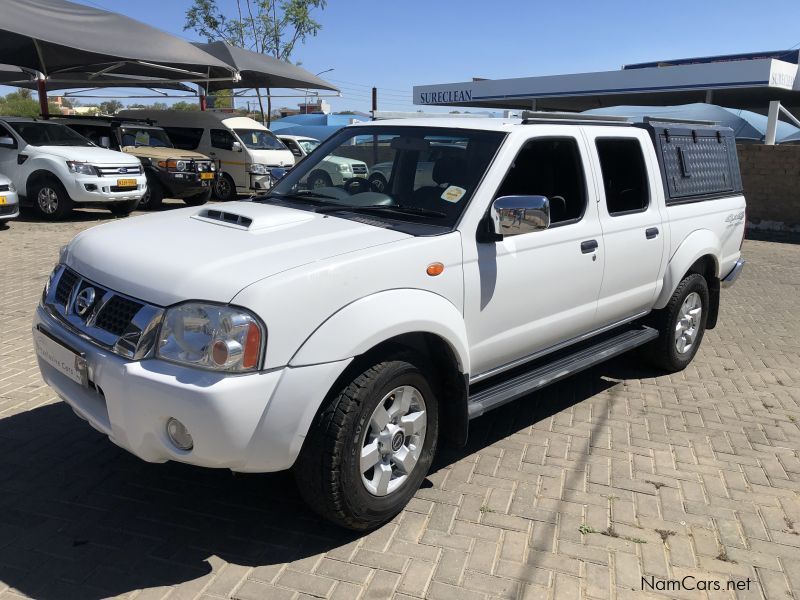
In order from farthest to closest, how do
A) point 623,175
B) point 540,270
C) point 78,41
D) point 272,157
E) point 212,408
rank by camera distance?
point 272,157
point 78,41
point 623,175
point 540,270
point 212,408

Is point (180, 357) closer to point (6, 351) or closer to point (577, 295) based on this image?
point (577, 295)

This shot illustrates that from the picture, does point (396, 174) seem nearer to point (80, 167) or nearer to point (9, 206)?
point (9, 206)

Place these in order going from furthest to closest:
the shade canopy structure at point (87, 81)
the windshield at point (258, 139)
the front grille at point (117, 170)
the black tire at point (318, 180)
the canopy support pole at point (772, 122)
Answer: the shade canopy structure at point (87, 81) < the windshield at point (258, 139) < the canopy support pole at point (772, 122) < the front grille at point (117, 170) < the black tire at point (318, 180)

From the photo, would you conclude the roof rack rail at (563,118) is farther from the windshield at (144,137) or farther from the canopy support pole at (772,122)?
the canopy support pole at (772,122)

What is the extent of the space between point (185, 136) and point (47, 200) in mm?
5142

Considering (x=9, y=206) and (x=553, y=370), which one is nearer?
(x=553, y=370)

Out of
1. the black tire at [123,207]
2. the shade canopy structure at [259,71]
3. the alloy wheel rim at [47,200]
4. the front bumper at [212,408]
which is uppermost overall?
the shade canopy structure at [259,71]

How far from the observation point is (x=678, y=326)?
550cm

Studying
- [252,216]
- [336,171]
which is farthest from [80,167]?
[252,216]

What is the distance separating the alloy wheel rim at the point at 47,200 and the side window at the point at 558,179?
1112cm

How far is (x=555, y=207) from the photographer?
14.1 ft

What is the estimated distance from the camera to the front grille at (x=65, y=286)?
10.7 ft

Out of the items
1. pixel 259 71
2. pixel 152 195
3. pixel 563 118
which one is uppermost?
pixel 259 71

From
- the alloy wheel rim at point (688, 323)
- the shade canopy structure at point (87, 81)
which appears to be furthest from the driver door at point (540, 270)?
the shade canopy structure at point (87, 81)
